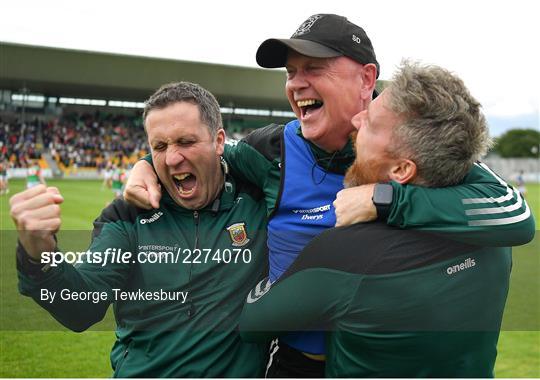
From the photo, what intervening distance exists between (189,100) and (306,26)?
0.63m

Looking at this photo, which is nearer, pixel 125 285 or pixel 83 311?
pixel 83 311

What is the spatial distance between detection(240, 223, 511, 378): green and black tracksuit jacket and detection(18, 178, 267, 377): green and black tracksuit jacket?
0.60 m

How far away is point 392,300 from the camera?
1.56 metres

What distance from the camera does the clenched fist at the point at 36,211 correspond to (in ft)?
5.37

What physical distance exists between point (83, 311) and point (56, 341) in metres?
3.78

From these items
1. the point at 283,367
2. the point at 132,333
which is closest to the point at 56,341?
the point at 132,333

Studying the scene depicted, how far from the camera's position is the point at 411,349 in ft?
5.34

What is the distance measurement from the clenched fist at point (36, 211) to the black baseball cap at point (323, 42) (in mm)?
1124

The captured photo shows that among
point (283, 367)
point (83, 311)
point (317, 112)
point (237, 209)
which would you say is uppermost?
point (317, 112)

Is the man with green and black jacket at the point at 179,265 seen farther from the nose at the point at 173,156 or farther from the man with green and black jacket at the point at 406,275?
the man with green and black jacket at the point at 406,275

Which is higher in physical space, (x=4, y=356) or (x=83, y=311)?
(x=83, y=311)

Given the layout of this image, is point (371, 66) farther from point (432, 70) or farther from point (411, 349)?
point (411, 349)

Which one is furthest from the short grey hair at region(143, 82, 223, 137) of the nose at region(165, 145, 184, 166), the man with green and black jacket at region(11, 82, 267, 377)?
the nose at region(165, 145, 184, 166)

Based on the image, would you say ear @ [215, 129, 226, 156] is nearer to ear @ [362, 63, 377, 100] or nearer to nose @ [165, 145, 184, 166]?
nose @ [165, 145, 184, 166]
